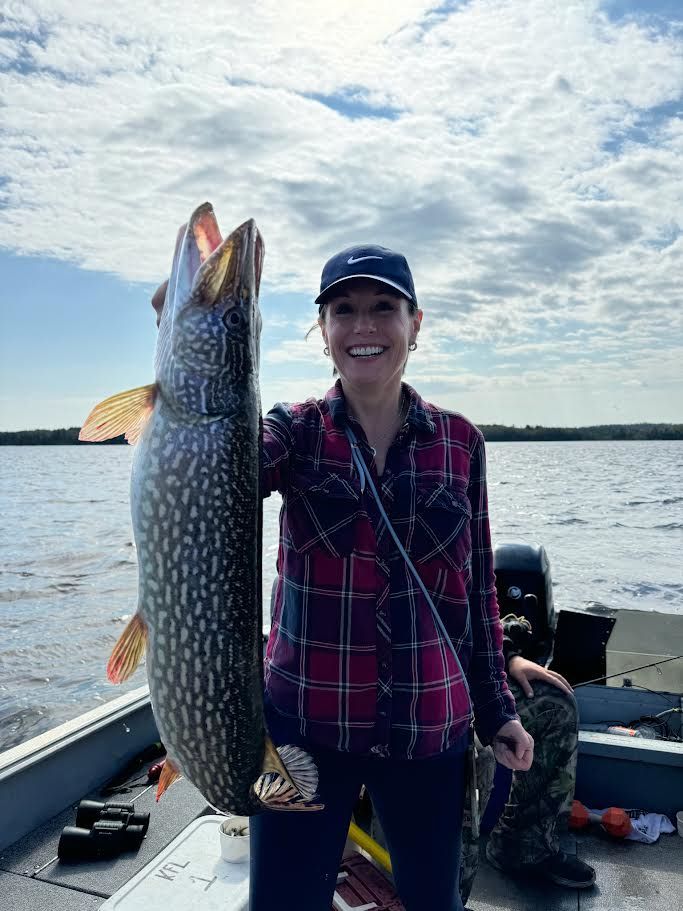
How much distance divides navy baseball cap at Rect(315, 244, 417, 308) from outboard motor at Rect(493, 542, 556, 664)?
3442 mm

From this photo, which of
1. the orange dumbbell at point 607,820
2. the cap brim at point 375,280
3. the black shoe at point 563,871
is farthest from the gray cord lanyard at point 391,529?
the orange dumbbell at point 607,820

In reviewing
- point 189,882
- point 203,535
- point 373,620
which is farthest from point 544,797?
point 203,535

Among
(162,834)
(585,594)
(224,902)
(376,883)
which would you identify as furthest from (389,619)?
(585,594)

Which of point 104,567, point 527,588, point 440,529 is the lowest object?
point 104,567

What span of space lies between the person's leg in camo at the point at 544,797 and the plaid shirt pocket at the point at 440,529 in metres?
1.67

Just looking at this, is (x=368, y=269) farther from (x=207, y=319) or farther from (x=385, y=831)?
(x=385, y=831)

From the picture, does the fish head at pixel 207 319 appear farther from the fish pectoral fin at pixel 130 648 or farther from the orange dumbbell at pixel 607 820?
the orange dumbbell at pixel 607 820

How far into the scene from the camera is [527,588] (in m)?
5.35

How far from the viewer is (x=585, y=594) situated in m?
13.6

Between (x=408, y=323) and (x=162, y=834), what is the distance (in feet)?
10.6

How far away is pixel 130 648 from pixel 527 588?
394 cm

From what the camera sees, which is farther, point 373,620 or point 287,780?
point 373,620

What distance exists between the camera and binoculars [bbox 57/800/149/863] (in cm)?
370

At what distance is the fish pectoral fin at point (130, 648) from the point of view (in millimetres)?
1948
